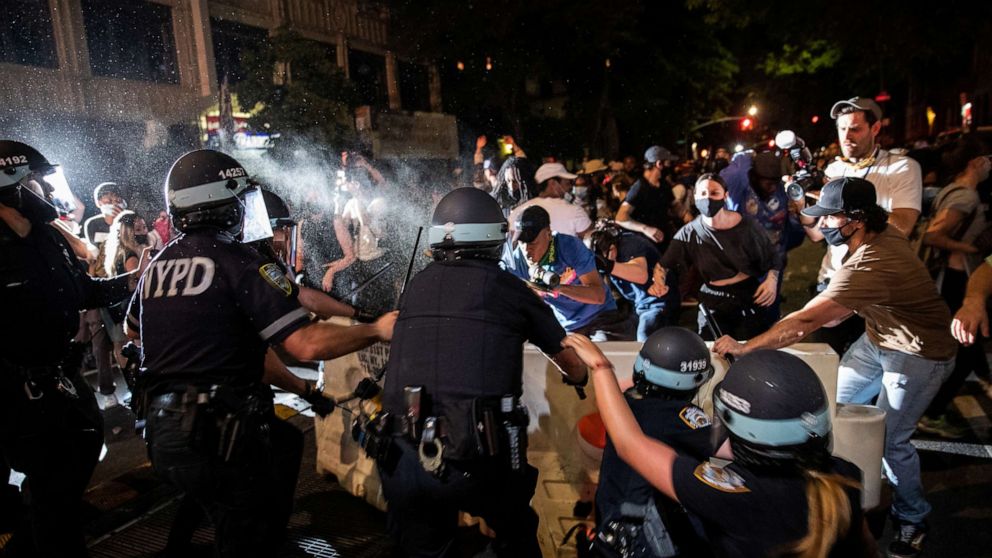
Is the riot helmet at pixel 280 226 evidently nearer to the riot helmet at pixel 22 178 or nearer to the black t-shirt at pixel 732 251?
the riot helmet at pixel 22 178

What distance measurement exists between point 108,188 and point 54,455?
530 centimetres

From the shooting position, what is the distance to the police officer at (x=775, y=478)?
1.78 meters

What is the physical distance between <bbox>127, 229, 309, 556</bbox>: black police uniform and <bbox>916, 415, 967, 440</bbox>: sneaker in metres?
4.96

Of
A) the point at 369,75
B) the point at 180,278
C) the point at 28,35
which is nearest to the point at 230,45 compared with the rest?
the point at 28,35

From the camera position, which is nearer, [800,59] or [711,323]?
[711,323]

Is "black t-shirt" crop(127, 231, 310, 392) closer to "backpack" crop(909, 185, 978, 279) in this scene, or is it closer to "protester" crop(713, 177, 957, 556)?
"protester" crop(713, 177, 957, 556)

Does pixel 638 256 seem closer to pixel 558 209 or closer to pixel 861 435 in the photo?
pixel 558 209

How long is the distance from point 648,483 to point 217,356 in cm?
194

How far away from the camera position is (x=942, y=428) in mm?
4957

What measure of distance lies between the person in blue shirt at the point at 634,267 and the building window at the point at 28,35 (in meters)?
15.2

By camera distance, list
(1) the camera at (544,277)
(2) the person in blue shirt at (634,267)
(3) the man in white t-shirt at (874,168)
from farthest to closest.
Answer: (2) the person in blue shirt at (634,267) < (3) the man in white t-shirt at (874,168) < (1) the camera at (544,277)

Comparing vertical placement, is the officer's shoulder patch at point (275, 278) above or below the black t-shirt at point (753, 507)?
above

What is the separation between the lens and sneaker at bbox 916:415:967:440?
4844 millimetres

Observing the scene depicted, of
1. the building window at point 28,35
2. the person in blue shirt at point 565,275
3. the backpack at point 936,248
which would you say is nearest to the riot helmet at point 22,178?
the person in blue shirt at point 565,275
